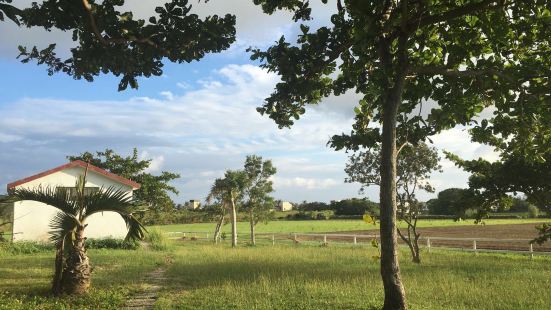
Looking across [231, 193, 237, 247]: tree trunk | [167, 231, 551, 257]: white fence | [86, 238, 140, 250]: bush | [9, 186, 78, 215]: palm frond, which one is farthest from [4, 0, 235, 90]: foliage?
[231, 193, 237, 247]: tree trunk

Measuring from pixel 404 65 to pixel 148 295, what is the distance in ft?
22.5

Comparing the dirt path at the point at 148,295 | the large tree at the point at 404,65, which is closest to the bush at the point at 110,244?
the dirt path at the point at 148,295

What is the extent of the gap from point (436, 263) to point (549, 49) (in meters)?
9.11

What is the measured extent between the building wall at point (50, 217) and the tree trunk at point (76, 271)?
571 inches

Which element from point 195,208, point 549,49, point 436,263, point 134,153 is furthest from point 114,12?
point 195,208

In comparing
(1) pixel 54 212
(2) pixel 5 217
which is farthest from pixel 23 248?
(1) pixel 54 212

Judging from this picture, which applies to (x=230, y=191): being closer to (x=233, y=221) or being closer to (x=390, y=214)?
(x=233, y=221)

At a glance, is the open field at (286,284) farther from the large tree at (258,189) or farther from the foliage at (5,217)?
the large tree at (258,189)

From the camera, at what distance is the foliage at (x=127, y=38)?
6594 millimetres

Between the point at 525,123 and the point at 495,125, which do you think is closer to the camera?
the point at 525,123

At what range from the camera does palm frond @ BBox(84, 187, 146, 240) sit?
33.8 feet

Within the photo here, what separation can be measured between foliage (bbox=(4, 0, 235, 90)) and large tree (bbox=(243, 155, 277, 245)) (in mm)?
26320

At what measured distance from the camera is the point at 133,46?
23.5 ft

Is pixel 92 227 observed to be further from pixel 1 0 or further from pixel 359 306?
pixel 1 0
